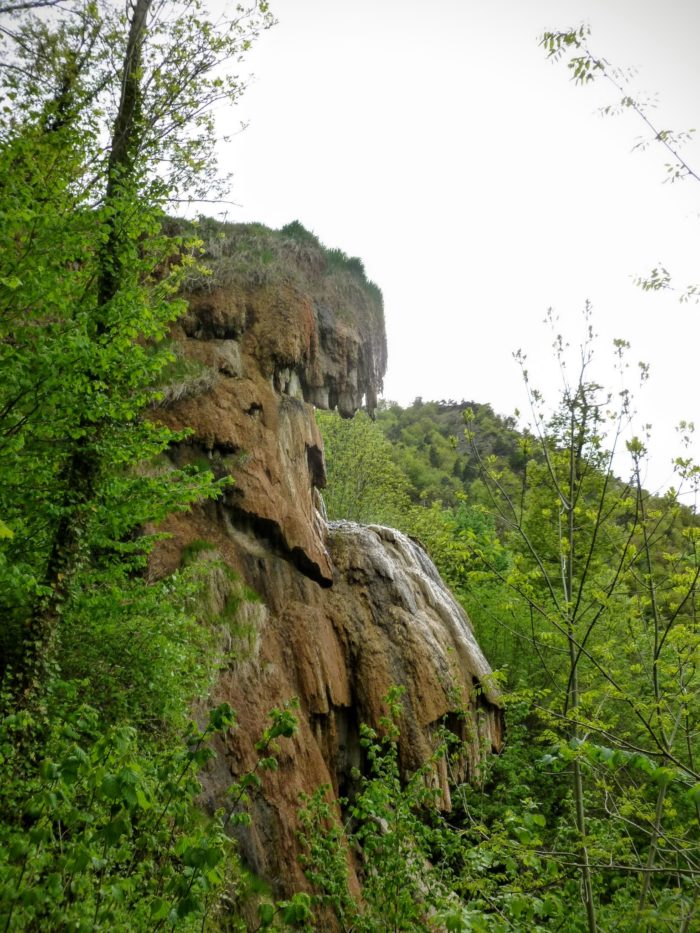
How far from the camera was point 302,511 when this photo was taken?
12.1 metres

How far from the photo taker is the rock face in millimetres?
8953

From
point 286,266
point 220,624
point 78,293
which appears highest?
point 286,266

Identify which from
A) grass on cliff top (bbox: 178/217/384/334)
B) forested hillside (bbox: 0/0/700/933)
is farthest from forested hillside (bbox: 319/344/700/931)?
grass on cliff top (bbox: 178/217/384/334)

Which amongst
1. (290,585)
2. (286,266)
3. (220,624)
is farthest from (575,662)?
(286,266)

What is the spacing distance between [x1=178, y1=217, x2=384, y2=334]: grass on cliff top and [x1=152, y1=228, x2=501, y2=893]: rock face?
0.46ft

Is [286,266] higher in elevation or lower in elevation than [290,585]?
higher

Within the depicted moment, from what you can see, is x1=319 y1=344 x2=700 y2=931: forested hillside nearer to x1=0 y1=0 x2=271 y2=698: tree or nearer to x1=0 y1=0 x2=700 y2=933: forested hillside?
x1=0 y1=0 x2=700 y2=933: forested hillside

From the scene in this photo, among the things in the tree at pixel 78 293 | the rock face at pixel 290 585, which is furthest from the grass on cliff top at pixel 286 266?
the tree at pixel 78 293

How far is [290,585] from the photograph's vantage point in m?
11.0

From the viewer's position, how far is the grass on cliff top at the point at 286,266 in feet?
43.5

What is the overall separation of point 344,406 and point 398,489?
10.8m

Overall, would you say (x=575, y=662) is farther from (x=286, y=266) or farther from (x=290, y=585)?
(x=286, y=266)

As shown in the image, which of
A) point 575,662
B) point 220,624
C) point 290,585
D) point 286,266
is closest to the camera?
point 575,662

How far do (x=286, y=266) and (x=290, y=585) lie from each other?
309 inches
